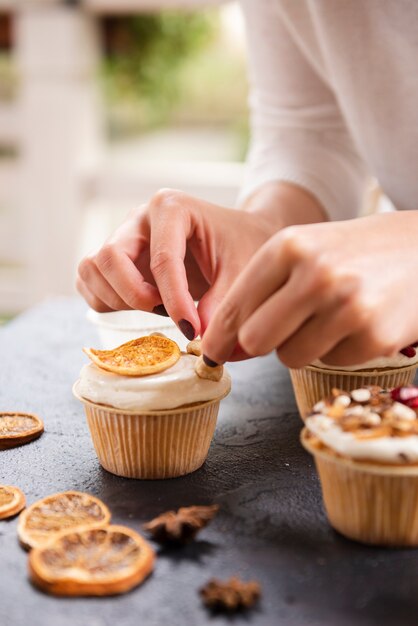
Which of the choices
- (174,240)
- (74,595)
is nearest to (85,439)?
(174,240)

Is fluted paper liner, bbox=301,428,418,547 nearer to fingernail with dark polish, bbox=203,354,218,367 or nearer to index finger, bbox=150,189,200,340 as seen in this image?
fingernail with dark polish, bbox=203,354,218,367

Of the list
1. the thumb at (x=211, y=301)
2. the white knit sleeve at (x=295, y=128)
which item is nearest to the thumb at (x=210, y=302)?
the thumb at (x=211, y=301)

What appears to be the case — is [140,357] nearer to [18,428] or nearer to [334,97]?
[18,428]

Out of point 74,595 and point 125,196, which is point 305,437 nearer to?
point 74,595

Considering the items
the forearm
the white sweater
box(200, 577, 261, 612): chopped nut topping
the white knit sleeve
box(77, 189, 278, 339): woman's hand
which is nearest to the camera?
box(200, 577, 261, 612): chopped nut topping

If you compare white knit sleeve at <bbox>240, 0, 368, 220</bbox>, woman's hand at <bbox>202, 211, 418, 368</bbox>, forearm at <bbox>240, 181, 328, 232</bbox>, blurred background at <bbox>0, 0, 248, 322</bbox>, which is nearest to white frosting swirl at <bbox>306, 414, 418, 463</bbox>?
woman's hand at <bbox>202, 211, 418, 368</bbox>

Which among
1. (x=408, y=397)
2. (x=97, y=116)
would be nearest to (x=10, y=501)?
(x=408, y=397)
